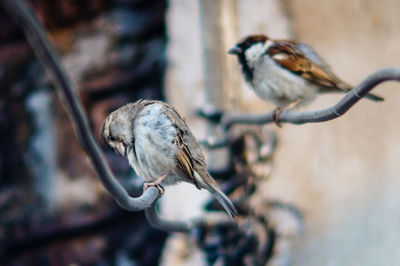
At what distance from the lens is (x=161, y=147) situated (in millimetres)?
854

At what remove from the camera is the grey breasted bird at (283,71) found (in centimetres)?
111

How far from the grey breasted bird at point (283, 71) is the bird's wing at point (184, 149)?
1.00 feet

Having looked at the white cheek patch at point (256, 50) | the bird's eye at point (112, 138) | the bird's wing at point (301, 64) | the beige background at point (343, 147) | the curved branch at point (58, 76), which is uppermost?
the curved branch at point (58, 76)

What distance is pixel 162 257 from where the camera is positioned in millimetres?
1612

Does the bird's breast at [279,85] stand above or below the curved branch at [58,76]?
below

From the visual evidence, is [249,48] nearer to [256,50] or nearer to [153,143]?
[256,50]

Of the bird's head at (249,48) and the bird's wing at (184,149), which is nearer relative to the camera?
the bird's wing at (184,149)

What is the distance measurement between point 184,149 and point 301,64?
435 mm

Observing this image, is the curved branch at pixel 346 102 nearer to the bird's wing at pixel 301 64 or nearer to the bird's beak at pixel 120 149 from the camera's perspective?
the bird's beak at pixel 120 149

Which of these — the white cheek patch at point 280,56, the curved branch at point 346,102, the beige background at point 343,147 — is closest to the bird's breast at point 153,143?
the curved branch at point 346,102

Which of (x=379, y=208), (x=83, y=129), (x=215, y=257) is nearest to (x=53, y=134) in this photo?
(x=215, y=257)

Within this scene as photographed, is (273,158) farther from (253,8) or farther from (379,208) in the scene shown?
(253,8)

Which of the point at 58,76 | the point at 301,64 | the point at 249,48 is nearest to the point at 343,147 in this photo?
the point at 301,64

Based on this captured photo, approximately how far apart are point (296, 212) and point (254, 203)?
0.12m
